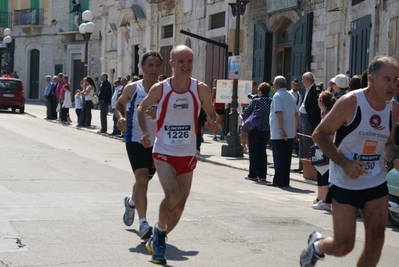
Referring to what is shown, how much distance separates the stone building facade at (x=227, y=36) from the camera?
18.6m

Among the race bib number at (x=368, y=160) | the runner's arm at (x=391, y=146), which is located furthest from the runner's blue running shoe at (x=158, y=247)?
the runner's arm at (x=391, y=146)

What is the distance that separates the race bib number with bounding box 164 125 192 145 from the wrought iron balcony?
52211 millimetres

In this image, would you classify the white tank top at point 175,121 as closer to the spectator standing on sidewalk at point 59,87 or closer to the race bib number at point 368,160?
the race bib number at point 368,160

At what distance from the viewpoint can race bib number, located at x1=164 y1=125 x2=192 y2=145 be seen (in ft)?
23.6

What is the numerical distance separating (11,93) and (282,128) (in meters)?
24.3

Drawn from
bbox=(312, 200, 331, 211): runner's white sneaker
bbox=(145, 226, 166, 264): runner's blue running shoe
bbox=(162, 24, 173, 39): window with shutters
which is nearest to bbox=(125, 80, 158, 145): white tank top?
bbox=(145, 226, 166, 264): runner's blue running shoe

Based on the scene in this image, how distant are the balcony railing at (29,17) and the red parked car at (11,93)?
18.7 metres

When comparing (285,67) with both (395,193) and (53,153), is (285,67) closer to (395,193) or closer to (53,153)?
(53,153)

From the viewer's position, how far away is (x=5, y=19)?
57.6 meters

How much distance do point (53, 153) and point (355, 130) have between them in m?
12.2

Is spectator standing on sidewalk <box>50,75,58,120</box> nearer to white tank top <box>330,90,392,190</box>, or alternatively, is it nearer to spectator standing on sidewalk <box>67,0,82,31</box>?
spectator standing on sidewalk <box>67,0,82,31</box>

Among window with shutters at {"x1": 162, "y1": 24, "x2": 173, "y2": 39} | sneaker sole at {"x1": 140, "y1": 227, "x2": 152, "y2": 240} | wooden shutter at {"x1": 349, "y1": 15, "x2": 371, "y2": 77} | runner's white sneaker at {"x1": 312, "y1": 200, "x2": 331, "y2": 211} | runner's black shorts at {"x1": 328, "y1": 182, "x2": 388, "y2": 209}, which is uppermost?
window with shutters at {"x1": 162, "y1": 24, "x2": 173, "y2": 39}

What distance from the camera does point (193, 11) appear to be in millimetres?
31109

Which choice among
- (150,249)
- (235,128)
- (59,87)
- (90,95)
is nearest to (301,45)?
(235,128)
